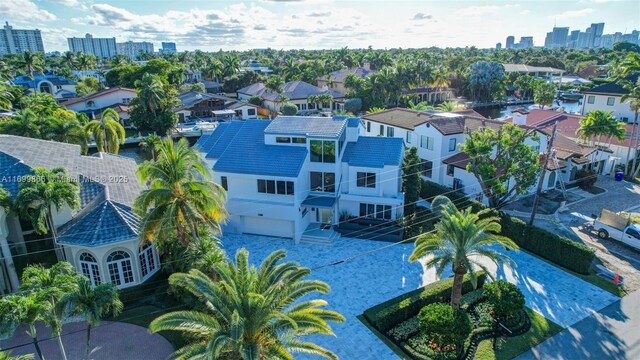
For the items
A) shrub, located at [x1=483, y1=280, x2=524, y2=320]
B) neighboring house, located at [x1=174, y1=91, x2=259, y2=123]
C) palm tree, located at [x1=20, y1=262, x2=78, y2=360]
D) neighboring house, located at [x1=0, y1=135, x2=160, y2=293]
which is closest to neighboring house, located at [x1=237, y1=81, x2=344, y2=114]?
neighboring house, located at [x1=174, y1=91, x2=259, y2=123]

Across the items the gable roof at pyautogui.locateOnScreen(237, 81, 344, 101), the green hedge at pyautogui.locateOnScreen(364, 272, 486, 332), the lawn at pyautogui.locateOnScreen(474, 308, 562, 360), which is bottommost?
the lawn at pyautogui.locateOnScreen(474, 308, 562, 360)

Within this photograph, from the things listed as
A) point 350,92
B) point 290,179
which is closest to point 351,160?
point 290,179

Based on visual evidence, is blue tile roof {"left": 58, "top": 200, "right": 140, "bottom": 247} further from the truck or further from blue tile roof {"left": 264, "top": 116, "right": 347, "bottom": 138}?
the truck

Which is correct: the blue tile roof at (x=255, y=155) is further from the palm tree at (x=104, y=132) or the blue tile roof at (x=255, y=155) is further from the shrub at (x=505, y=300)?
the shrub at (x=505, y=300)

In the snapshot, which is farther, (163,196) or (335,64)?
(335,64)

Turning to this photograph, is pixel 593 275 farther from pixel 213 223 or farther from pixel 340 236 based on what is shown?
pixel 213 223

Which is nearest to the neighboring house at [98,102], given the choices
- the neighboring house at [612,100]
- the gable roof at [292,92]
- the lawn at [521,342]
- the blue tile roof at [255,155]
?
the gable roof at [292,92]
